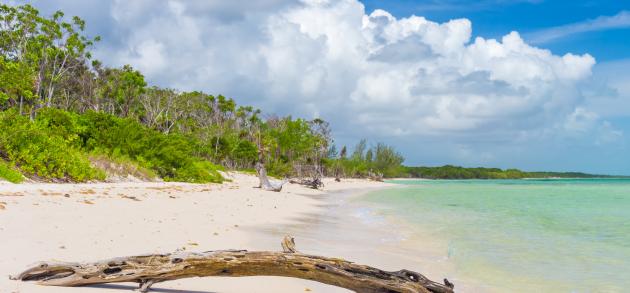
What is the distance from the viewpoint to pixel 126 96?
2175 inches

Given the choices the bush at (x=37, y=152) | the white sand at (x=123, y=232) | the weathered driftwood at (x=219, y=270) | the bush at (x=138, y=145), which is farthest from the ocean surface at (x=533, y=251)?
the bush at (x=138, y=145)

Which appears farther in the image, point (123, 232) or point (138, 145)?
point (138, 145)

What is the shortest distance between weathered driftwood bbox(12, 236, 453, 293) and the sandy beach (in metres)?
0.17

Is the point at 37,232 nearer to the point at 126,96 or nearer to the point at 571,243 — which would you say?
the point at 571,243

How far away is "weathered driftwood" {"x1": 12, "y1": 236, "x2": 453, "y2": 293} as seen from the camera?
4547mm

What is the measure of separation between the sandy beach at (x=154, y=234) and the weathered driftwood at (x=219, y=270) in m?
0.17

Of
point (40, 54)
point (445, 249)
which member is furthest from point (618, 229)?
point (40, 54)

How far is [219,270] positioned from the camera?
4.69m

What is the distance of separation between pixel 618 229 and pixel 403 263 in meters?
10.4

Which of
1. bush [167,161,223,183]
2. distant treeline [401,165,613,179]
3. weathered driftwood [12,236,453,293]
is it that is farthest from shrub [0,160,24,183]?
distant treeline [401,165,613,179]

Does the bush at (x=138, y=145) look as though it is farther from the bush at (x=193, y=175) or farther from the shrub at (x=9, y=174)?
the shrub at (x=9, y=174)

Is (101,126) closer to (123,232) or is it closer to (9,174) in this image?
(9,174)

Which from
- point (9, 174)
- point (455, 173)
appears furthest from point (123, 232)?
point (455, 173)

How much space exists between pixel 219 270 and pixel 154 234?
13.1ft
